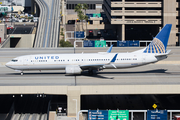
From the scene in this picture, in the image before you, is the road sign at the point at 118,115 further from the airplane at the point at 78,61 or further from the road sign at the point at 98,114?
the airplane at the point at 78,61

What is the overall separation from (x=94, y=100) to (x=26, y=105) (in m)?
13.3

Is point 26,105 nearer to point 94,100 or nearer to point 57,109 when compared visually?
point 57,109

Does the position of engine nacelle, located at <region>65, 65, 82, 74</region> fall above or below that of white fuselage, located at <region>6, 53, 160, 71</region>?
below

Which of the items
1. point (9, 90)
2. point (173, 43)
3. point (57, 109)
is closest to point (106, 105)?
point (57, 109)

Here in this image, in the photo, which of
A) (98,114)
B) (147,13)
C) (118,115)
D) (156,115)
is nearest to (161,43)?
(156,115)

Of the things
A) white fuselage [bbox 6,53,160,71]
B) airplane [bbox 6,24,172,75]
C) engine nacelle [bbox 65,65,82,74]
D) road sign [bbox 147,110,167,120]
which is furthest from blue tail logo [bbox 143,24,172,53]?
road sign [bbox 147,110,167,120]

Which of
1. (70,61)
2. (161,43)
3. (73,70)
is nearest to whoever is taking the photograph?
(73,70)

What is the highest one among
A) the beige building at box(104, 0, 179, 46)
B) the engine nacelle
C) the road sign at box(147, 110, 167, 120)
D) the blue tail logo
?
the beige building at box(104, 0, 179, 46)

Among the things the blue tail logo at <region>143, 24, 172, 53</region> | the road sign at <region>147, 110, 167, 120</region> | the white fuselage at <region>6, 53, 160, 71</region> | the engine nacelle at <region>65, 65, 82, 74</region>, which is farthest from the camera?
the blue tail logo at <region>143, 24, 172, 53</region>

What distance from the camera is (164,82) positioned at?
53031mm

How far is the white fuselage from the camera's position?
57.1m

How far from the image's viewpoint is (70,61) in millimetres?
57219

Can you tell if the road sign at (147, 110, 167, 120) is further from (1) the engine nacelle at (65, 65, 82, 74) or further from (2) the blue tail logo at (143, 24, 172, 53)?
(2) the blue tail logo at (143, 24, 172, 53)

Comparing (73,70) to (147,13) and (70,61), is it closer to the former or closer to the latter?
(70,61)
